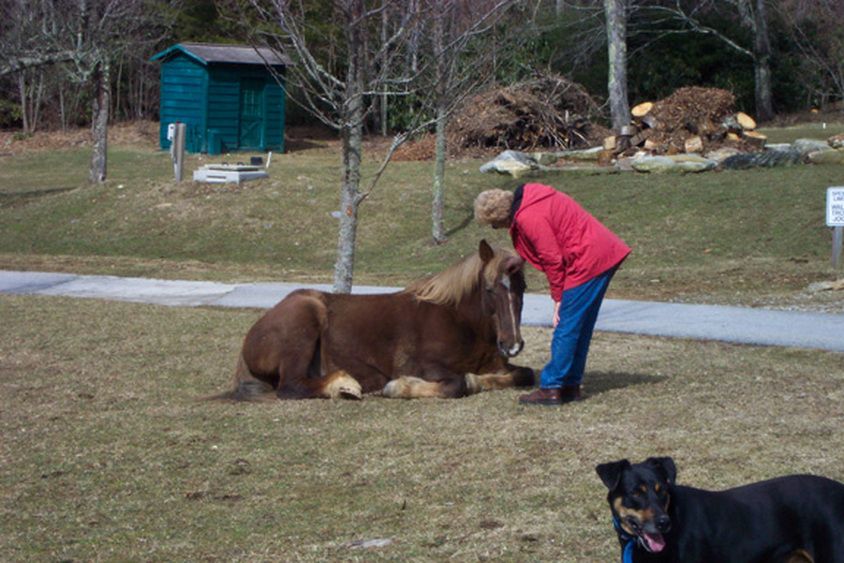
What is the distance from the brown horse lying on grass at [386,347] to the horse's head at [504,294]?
0.44 feet

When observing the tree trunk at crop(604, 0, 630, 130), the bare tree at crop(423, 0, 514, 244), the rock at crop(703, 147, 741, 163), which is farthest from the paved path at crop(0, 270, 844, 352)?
the tree trunk at crop(604, 0, 630, 130)

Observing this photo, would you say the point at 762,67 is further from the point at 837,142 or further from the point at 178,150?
the point at 178,150

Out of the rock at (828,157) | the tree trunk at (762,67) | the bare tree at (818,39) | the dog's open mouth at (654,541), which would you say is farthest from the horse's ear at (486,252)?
the tree trunk at (762,67)

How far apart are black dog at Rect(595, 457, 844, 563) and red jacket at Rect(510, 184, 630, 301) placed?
133 inches

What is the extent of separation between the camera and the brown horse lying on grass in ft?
30.2

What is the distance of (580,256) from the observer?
8.48 metres

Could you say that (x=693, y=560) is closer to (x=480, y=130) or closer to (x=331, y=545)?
(x=331, y=545)

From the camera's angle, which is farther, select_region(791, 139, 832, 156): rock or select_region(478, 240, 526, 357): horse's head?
select_region(791, 139, 832, 156): rock

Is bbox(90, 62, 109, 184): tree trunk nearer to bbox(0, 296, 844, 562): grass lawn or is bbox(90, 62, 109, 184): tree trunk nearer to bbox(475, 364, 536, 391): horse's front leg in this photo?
bbox(0, 296, 844, 562): grass lawn

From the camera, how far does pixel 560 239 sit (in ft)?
27.9

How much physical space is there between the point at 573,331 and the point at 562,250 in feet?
1.86

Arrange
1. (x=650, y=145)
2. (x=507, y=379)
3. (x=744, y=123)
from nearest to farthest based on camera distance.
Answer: (x=507, y=379)
(x=650, y=145)
(x=744, y=123)

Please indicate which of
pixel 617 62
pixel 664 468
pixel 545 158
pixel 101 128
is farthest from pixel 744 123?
pixel 664 468

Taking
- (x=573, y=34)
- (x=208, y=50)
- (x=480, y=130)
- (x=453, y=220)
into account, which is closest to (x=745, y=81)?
(x=573, y=34)
